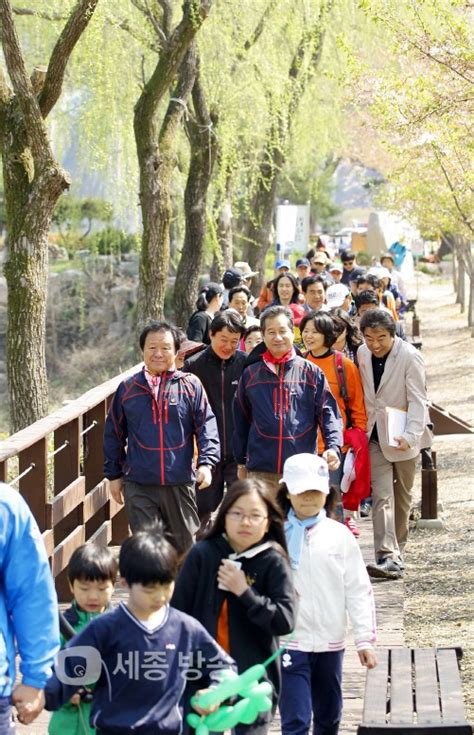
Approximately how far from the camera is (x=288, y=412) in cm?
A: 814

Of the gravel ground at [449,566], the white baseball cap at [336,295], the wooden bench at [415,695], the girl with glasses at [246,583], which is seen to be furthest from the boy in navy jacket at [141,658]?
the white baseball cap at [336,295]

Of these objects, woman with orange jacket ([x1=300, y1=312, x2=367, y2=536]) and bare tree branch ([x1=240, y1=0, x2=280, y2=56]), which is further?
bare tree branch ([x1=240, y1=0, x2=280, y2=56])

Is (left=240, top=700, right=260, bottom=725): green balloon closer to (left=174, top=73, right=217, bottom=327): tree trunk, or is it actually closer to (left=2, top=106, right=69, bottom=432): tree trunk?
(left=2, top=106, right=69, bottom=432): tree trunk

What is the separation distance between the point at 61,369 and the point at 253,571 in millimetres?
29154

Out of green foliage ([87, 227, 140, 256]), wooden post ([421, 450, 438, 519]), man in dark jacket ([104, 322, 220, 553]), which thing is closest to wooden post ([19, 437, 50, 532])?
man in dark jacket ([104, 322, 220, 553])

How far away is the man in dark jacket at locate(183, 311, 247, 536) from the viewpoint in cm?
921

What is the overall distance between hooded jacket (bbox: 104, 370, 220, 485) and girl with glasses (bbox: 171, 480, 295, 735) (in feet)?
9.24

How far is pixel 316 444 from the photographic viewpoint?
838 cm

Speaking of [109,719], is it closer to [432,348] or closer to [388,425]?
[388,425]

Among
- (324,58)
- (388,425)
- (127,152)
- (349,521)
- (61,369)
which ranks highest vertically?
(324,58)

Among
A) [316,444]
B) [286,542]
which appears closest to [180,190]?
[316,444]

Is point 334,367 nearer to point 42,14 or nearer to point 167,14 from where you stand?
point 42,14

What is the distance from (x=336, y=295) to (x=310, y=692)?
27.5 ft

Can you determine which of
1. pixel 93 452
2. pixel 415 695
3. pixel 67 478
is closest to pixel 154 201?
pixel 93 452
